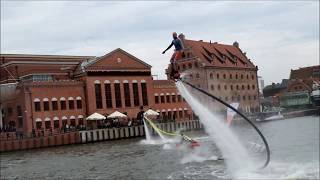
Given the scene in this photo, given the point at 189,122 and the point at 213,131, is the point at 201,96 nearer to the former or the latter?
the point at 213,131

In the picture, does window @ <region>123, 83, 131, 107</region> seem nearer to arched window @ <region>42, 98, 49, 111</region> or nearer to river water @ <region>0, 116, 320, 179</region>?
arched window @ <region>42, 98, 49, 111</region>

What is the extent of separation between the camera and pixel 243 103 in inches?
2876

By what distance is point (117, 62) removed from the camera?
9638 centimetres

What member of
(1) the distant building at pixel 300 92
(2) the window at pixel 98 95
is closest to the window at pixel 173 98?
(2) the window at pixel 98 95

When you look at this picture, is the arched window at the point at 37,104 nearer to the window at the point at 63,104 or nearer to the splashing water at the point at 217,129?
the window at the point at 63,104

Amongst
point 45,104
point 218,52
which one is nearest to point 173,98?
point 218,52

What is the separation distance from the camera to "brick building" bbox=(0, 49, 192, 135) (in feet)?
281

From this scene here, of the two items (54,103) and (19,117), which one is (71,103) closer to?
(54,103)

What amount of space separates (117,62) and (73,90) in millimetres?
10154

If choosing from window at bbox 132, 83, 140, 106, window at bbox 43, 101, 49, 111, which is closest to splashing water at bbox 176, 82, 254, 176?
window at bbox 43, 101, 49, 111

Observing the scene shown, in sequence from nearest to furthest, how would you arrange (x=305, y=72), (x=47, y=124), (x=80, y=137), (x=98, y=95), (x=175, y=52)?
(x=175, y=52) → (x=80, y=137) → (x=47, y=124) → (x=98, y=95) → (x=305, y=72)

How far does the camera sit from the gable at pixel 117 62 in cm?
9406

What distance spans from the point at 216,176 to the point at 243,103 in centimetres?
3951

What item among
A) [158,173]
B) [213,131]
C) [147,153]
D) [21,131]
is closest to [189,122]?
[21,131]
